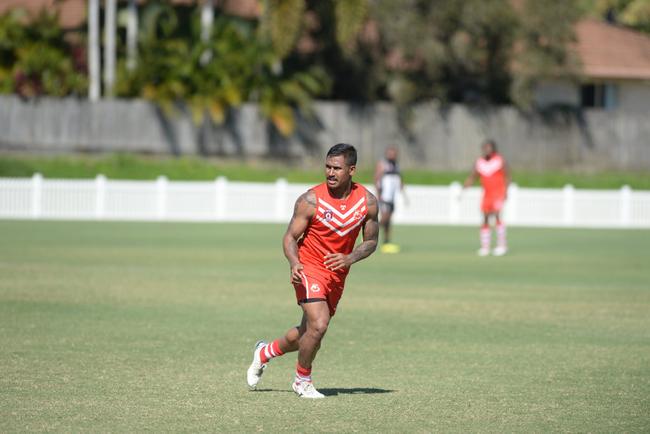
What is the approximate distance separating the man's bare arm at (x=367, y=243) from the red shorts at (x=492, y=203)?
15.9 metres

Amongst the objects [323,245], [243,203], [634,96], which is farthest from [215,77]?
[323,245]

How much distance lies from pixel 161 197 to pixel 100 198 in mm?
1682

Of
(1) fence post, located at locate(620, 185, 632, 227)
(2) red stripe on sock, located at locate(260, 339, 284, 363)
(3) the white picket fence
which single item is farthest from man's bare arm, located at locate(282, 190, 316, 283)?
(1) fence post, located at locate(620, 185, 632, 227)

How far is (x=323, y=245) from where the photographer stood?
31.3ft

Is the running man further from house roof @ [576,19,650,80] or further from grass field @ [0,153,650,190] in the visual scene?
house roof @ [576,19,650,80]

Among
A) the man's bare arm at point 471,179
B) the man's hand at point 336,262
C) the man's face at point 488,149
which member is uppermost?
the man's face at point 488,149

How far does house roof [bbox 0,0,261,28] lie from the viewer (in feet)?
150

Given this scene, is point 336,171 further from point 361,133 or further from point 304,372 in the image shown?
point 361,133

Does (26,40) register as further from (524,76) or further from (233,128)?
(524,76)

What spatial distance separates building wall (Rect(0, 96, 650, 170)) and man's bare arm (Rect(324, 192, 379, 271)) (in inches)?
1295

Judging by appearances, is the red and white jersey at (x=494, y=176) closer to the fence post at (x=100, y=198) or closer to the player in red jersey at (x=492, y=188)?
the player in red jersey at (x=492, y=188)

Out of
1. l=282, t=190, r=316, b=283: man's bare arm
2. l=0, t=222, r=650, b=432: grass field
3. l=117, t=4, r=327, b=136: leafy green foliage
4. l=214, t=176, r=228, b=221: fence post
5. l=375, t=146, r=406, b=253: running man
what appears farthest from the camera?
l=117, t=4, r=327, b=136: leafy green foliage

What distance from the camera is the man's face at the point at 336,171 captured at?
367 inches

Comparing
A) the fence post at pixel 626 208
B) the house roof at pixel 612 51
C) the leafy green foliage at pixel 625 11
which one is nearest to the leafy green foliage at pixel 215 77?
the fence post at pixel 626 208
